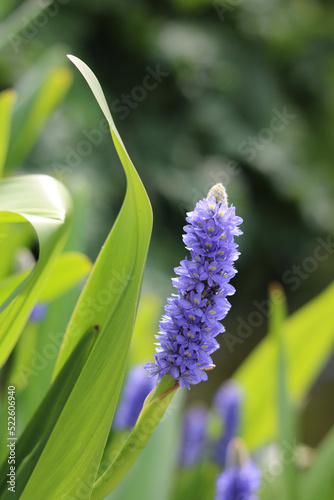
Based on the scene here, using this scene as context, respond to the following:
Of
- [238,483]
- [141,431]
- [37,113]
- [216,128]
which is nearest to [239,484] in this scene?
[238,483]

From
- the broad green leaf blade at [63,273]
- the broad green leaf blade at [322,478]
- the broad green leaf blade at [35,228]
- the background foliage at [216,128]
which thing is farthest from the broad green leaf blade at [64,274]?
the background foliage at [216,128]

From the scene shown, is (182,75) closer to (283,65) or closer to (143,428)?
(283,65)

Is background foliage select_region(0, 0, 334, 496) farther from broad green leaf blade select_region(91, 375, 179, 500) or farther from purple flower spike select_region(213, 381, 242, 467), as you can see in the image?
broad green leaf blade select_region(91, 375, 179, 500)

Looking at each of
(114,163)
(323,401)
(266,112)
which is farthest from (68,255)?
(266,112)

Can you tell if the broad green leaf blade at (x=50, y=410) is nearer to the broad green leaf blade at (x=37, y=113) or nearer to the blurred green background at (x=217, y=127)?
the broad green leaf blade at (x=37, y=113)

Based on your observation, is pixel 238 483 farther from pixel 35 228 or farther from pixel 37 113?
pixel 37 113
